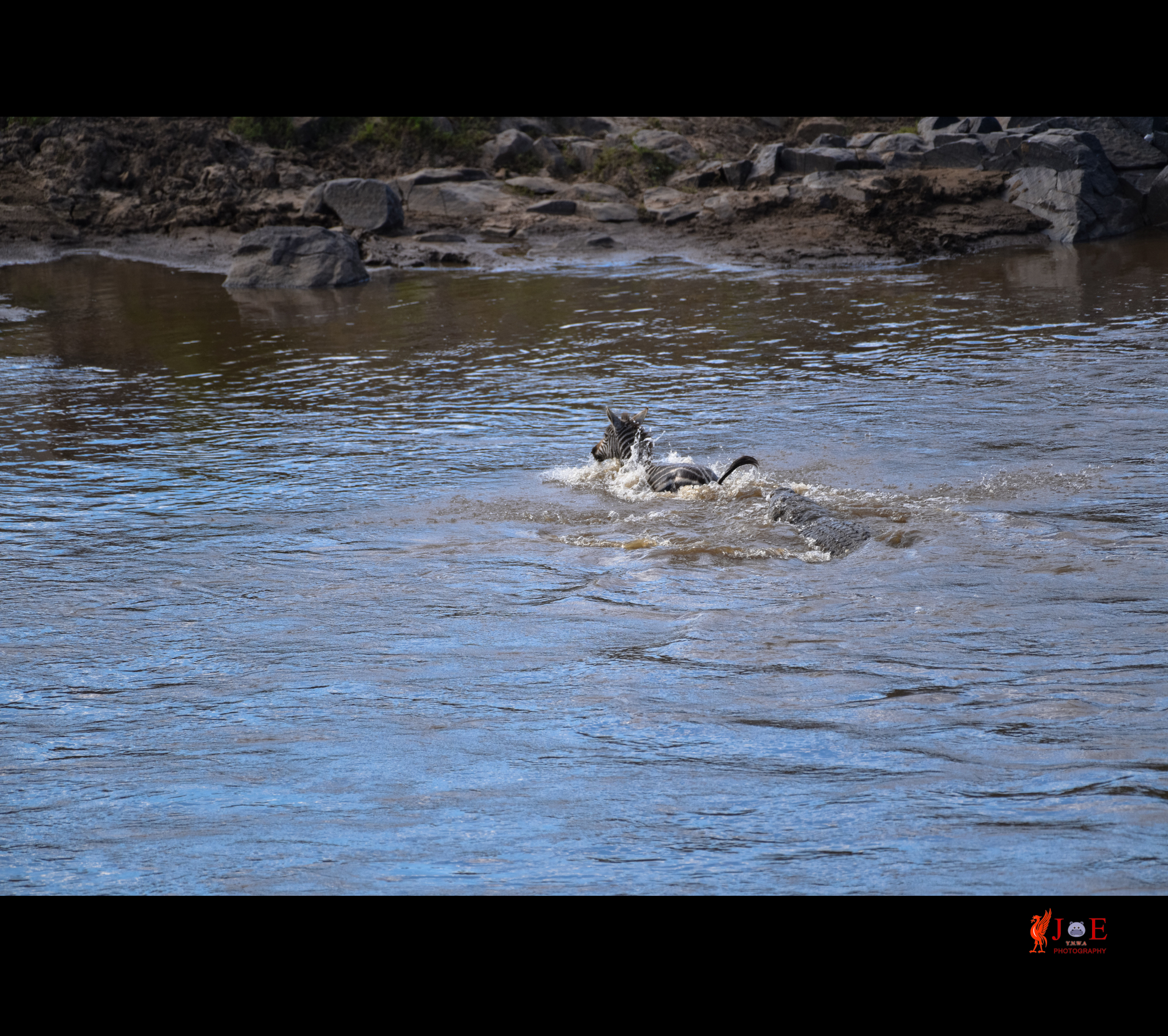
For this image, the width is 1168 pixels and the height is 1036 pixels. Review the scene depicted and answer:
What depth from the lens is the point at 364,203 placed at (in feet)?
75.8

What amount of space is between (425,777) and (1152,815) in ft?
8.76

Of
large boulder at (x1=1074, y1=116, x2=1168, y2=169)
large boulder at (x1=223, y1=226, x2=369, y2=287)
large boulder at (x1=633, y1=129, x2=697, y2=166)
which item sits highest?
large boulder at (x1=633, y1=129, x2=697, y2=166)

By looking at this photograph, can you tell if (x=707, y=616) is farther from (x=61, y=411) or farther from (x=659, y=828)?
(x=61, y=411)

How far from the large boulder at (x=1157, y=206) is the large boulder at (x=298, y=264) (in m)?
16.2

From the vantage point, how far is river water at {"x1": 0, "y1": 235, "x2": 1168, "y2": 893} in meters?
3.82

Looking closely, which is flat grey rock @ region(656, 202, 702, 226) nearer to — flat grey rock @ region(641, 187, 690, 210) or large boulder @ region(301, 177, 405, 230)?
flat grey rock @ region(641, 187, 690, 210)

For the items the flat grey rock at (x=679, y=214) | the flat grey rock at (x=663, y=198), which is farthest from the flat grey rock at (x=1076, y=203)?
the flat grey rock at (x=663, y=198)

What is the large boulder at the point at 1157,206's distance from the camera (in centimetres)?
2275

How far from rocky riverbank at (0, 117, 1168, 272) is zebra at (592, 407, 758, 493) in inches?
475

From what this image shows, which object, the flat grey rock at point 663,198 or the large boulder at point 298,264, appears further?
the flat grey rock at point 663,198

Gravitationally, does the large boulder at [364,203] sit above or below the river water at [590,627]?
above

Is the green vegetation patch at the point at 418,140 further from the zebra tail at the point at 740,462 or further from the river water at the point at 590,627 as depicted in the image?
the zebra tail at the point at 740,462

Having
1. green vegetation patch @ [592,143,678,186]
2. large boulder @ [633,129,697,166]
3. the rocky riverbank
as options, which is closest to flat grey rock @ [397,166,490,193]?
the rocky riverbank

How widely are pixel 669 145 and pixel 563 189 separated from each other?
409cm
